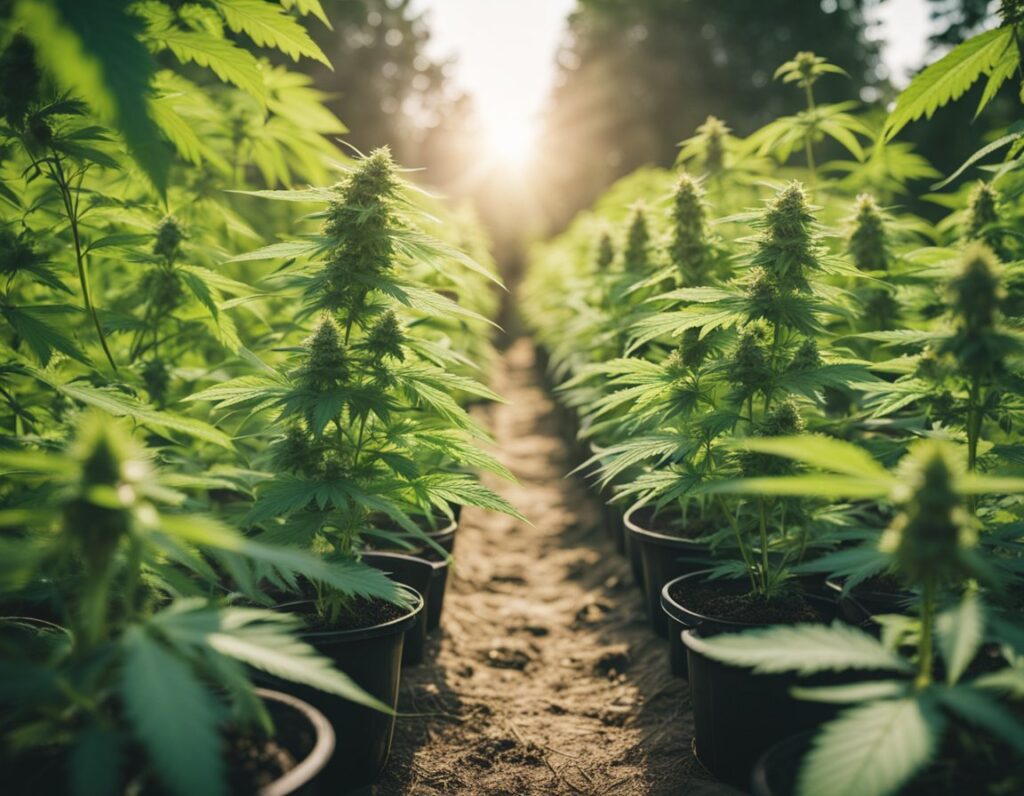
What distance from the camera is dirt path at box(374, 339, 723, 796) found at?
8.02 feet

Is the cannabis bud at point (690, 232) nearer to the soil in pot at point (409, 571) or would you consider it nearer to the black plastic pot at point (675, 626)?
the black plastic pot at point (675, 626)

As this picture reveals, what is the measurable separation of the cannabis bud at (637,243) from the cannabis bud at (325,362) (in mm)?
2121

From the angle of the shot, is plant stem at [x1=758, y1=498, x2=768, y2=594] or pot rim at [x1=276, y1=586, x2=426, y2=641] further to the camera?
plant stem at [x1=758, y1=498, x2=768, y2=594]

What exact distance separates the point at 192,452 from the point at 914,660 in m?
2.48

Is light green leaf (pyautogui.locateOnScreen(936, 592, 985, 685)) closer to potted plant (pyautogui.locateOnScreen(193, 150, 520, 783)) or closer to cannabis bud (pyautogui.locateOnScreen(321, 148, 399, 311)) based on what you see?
potted plant (pyautogui.locateOnScreen(193, 150, 520, 783))

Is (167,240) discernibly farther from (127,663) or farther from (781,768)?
(781,768)

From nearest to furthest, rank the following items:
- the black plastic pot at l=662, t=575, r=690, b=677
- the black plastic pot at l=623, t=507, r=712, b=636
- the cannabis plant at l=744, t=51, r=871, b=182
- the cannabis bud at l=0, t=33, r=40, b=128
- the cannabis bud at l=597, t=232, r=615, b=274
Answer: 1. the cannabis bud at l=0, t=33, r=40, b=128
2. the black plastic pot at l=662, t=575, r=690, b=677
3. the black plastic pot at l=623, t=507, r=712, b=636
4. the cannabis plant at l=744, t=51, r=871, b=182
5. the cannabis bud at l=597, t=232, r=615, b=274

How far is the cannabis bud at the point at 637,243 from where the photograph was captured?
3824mm

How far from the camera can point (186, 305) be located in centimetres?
300

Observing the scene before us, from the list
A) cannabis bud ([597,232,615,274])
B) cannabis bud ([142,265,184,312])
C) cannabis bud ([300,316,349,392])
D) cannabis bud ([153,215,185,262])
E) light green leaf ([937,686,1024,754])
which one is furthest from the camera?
cannabis bud ([597,232,615,274])

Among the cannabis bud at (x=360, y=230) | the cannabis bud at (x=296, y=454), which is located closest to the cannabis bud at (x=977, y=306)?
the cannabis bud at (x=360, y=230)

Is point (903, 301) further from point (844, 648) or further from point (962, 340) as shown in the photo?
point (844, 648)

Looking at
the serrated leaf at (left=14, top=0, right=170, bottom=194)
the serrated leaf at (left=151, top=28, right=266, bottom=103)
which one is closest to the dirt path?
the serrated leaf at (left=151, top=28, right=266, bottom=103)

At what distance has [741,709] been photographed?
214 cm
